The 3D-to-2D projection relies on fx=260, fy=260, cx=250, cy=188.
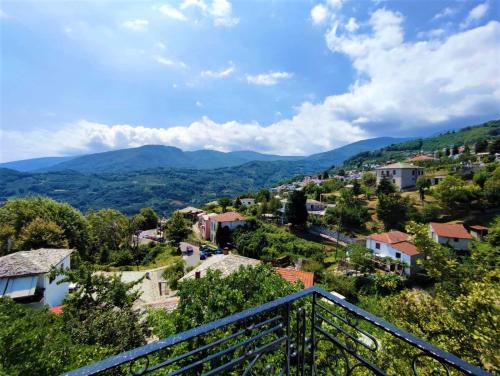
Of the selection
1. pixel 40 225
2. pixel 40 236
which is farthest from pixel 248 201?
pixel 40 236

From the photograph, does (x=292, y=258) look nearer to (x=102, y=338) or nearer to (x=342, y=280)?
(x=342, y=280)

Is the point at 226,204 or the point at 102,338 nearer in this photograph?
the point at 102,338

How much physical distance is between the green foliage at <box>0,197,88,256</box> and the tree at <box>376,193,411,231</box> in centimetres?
3875

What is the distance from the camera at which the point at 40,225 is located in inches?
952

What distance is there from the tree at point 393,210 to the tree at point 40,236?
127ft

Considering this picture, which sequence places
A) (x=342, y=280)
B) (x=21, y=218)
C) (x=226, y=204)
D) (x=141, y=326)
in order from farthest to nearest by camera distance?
(x=226, y=204)
(x=21, y=218)
(x=342, y=280)
(x=141, y=326)

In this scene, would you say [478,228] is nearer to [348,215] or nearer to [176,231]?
[348,215]

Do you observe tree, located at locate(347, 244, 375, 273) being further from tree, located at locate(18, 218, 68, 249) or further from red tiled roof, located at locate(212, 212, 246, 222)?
tree, located at locate(18, 218, 68, 249)

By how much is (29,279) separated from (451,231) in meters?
38.7

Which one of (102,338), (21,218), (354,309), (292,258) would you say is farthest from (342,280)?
(21,218)

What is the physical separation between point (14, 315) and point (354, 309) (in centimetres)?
998

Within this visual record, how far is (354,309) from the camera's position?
2.05 metres

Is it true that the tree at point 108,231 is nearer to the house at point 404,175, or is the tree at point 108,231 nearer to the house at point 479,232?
the house at point 479,232

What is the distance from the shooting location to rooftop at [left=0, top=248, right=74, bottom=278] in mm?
13719
